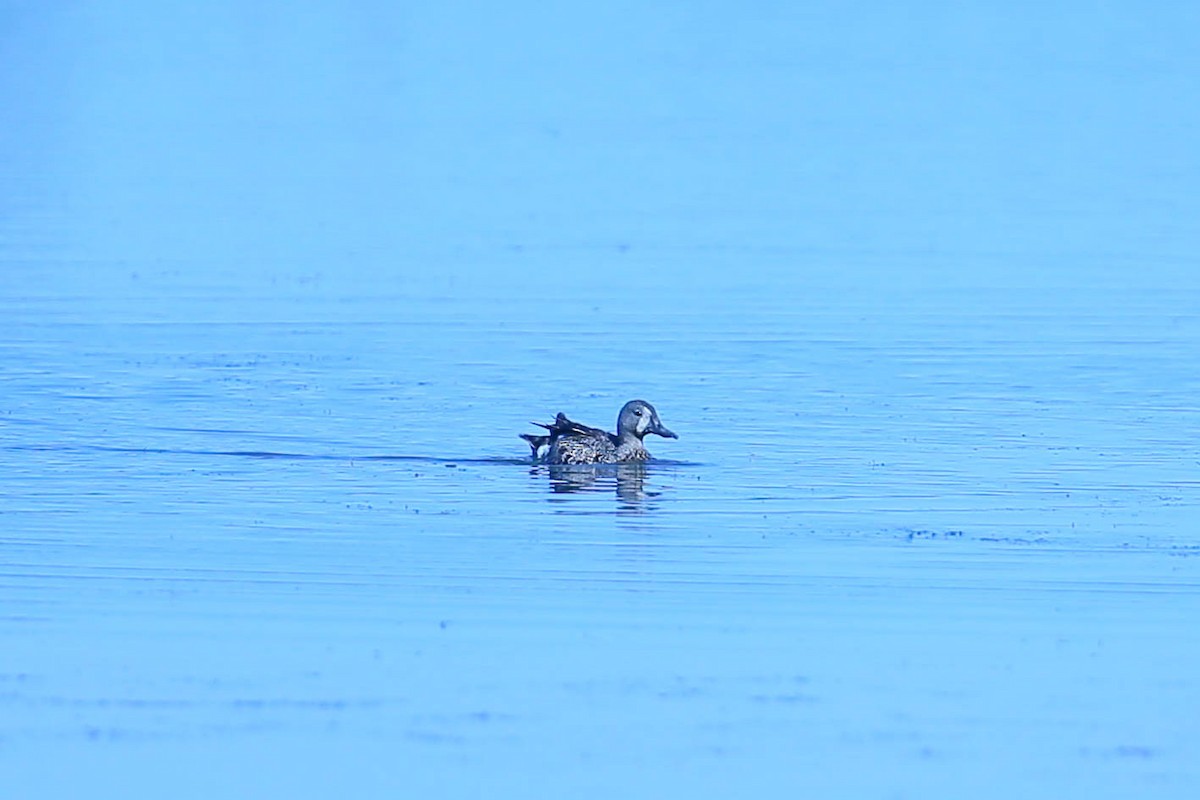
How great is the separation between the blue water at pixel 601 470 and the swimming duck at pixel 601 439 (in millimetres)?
175

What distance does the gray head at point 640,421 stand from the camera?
1588 cm

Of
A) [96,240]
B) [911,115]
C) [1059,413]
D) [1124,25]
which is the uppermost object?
[1124,25]

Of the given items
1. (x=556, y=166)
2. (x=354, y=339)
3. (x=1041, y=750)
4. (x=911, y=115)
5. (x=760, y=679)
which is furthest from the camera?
(x=911, y=115)

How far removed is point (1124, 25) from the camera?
53188mm

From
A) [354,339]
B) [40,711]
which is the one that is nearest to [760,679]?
[40,711]

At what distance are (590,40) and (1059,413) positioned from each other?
35106 mm

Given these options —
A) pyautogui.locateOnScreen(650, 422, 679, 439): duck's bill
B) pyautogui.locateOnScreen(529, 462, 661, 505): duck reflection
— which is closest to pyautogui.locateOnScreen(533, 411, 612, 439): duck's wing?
pyautogui.locateOnScreen(529, 462, 661, 505): duck reflection

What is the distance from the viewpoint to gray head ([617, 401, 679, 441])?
1588 cm

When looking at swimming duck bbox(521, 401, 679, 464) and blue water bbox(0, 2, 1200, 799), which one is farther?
swimming duck bbox(521, 401, 679, 464)

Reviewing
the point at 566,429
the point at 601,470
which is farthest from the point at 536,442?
the point at 601,470

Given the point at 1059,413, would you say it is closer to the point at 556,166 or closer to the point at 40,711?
the point at 40,711

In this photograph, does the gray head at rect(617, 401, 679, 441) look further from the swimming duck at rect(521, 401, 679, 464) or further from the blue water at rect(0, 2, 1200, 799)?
the blue water at rect(0, 2, 1200, 799)

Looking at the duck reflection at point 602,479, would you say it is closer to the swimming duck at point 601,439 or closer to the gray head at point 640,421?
the swimming duck at point 601,439

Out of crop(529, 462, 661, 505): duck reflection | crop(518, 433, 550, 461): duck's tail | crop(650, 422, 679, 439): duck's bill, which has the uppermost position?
crop(650, 422, 679, 439): duck's bill
